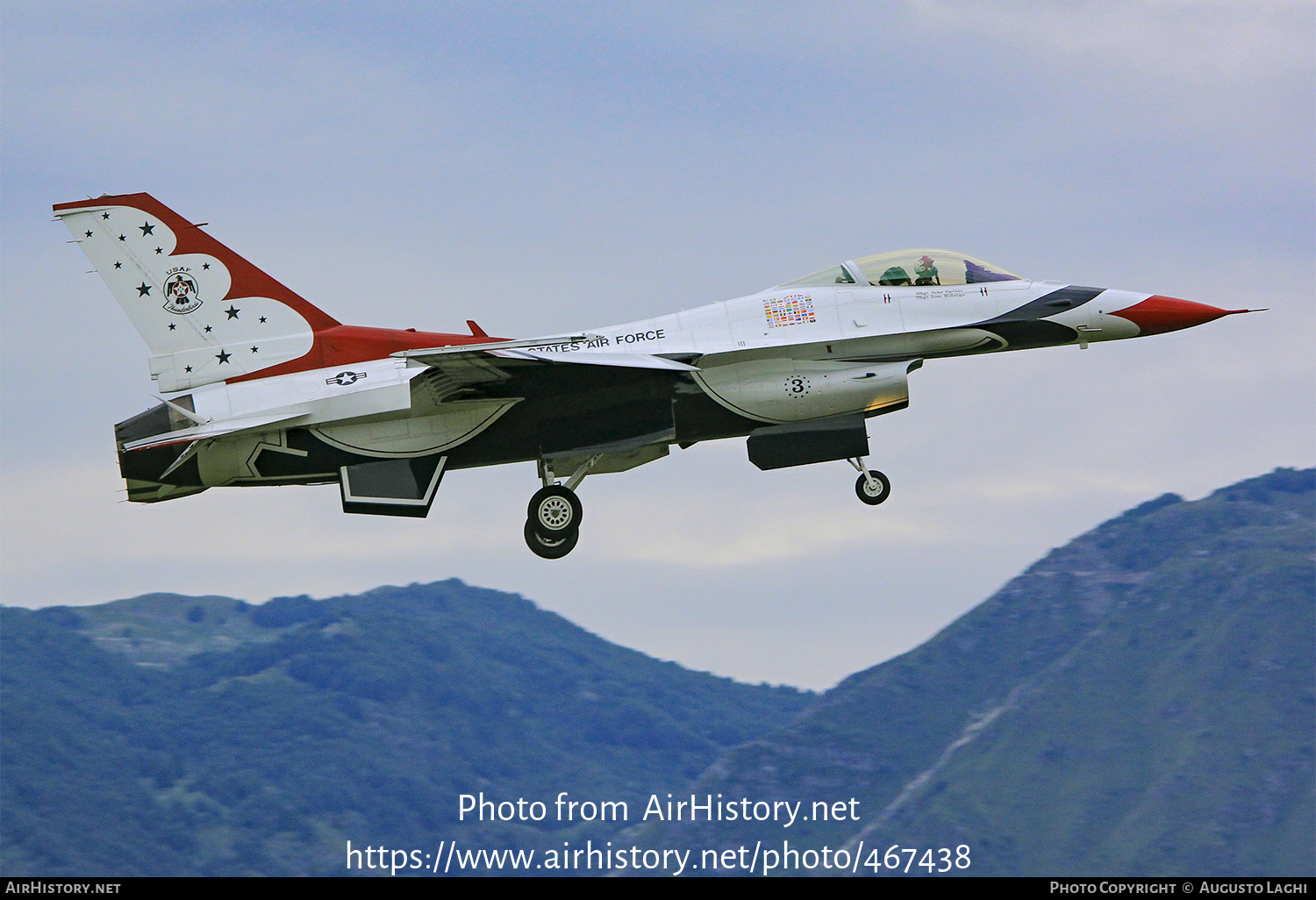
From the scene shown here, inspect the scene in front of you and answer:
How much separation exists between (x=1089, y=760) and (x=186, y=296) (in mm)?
154277

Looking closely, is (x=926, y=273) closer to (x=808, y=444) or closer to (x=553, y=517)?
(x=808, y=444)

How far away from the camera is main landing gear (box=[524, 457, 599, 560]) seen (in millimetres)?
22344

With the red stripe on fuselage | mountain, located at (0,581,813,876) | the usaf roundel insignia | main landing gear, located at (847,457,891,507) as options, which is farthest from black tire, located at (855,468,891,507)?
mountain, located at (0,581,813,876)

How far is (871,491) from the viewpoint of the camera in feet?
72.2

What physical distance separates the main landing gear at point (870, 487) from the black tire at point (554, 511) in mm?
4182

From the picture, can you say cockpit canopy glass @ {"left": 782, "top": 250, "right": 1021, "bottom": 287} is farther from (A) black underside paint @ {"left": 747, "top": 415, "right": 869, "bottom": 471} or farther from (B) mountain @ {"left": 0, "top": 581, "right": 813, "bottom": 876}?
(B) mountain @ {"left": 0, "top": 581, "right": 813, "bottom": 876}

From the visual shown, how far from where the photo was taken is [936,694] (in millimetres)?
194500

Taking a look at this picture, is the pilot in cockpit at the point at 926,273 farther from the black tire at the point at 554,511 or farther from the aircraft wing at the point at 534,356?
the black tire at the point at 554,511

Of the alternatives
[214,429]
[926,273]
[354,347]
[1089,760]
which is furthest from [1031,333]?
[1089,760]

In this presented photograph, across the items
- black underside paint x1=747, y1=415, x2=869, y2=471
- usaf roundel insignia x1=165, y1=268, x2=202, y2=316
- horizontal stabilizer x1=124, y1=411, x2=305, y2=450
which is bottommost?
black underside paint x1=747, y1=415, x2=869, y2=471

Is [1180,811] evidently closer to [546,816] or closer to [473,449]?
[546,816]

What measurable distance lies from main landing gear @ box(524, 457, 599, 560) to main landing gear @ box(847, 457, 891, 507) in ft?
12.9
